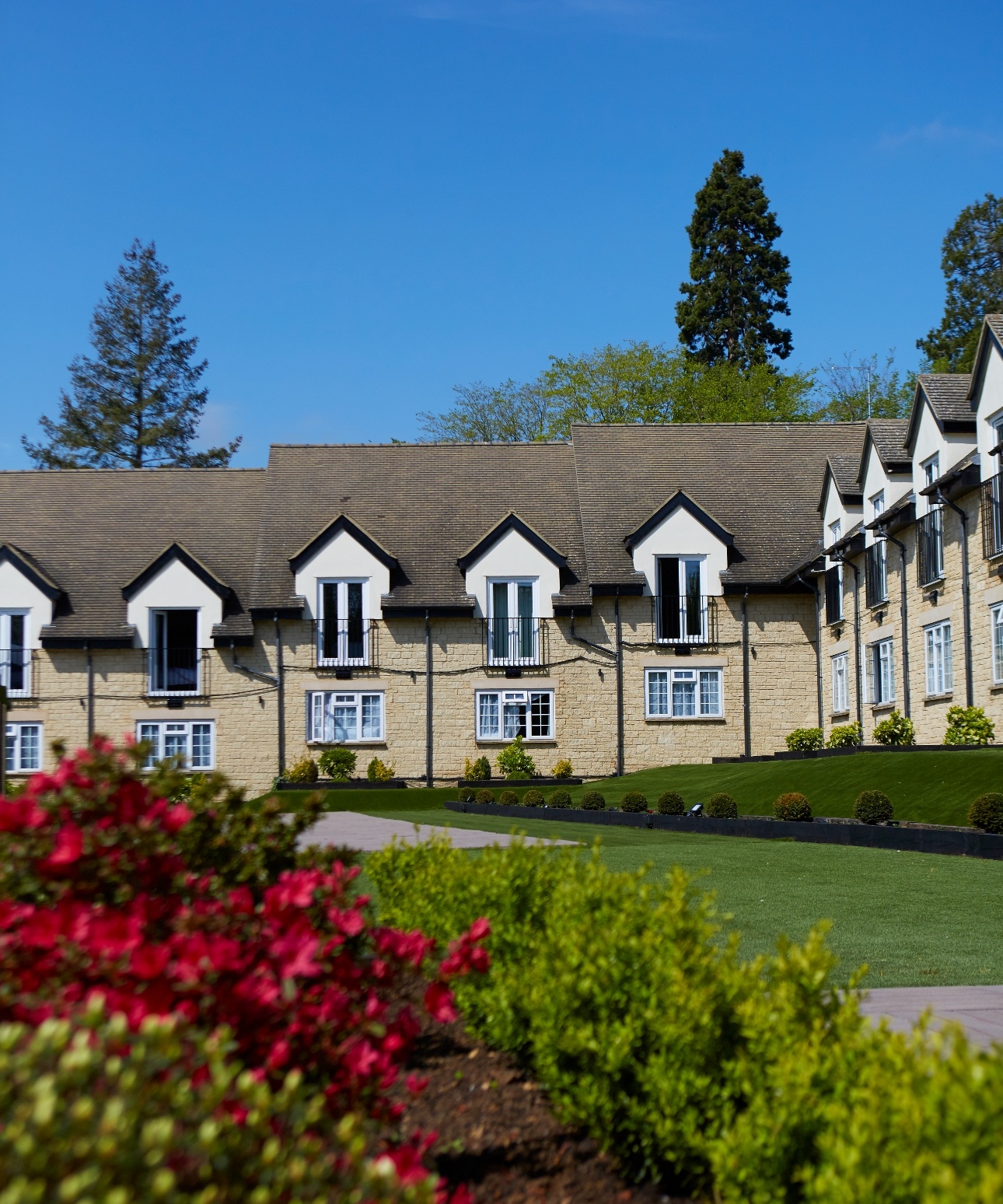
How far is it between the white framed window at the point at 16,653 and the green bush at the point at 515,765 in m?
14.7

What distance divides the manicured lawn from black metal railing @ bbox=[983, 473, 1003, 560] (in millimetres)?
9636

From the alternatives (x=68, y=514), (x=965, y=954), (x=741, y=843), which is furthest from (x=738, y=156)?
(x=965, y=954)

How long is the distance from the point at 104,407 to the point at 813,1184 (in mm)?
62891

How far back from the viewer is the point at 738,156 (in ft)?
209

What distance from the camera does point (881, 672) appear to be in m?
32.3

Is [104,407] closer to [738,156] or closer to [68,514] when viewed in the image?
[68,514]

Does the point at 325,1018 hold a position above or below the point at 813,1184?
above

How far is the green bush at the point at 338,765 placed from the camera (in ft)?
122

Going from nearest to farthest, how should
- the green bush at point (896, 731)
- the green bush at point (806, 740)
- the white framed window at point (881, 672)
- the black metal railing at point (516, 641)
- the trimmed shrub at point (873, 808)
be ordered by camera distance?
the trimmed shrub at point (873, 808), the green bush at point (896, 731), the white framed window at point (881, 672), the green bush at point (806, 740), the black metal railing at point (516, 641)

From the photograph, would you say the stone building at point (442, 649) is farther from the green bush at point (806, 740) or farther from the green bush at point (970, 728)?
the green bush at point (970, 728)

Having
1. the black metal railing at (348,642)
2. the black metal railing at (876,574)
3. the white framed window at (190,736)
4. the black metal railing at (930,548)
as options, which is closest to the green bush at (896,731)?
the black metal railing at (930,548)

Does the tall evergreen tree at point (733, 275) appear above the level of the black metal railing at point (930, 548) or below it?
above

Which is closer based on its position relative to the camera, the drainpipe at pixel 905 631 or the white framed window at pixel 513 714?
the drainpipe at pixel 905 631

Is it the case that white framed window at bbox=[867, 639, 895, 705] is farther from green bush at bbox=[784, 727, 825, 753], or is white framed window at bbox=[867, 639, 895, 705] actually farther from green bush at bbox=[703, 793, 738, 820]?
green bush at bbox=[703, 793, 738, 820]
